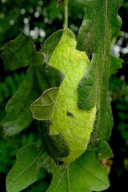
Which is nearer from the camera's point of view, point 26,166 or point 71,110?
point 71,110

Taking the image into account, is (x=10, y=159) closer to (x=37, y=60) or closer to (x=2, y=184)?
(x=2, y=184)

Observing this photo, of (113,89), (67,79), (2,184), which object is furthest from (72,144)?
(2,184)

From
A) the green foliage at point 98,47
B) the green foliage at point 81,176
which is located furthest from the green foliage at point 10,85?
the green foliage at point 98,47

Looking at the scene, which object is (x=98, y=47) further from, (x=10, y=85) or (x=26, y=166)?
(x=10, y=85)

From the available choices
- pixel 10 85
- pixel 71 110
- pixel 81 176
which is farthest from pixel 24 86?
pixel 10 85

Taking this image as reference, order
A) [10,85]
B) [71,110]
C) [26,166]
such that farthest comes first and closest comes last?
[10,85] < [26,166] < [71,110]
